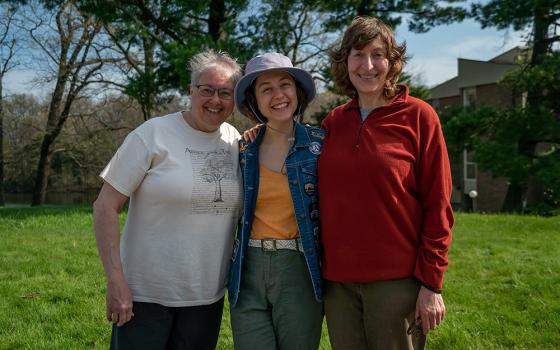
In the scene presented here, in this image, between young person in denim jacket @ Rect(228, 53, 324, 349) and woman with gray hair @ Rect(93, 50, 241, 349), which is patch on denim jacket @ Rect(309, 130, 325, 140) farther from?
woman with gray hair @ Rect(93, 50, 241, 349)

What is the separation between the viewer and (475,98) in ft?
81.1

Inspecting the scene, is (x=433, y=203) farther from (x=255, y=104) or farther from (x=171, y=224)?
(x=171, y=224)

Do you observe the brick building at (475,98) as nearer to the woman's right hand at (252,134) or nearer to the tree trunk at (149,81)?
the tree trunk at (149,81)


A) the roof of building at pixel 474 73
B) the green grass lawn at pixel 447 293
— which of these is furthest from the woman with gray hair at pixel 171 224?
the roof of building at pixel 474 73

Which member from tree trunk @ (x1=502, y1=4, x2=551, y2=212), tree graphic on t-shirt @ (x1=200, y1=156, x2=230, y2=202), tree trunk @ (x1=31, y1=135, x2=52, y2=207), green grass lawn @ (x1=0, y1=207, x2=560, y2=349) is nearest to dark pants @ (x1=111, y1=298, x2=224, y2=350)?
tree graphic on t-shirt @ (x1=200, y1=156, x2=230, y2=202)

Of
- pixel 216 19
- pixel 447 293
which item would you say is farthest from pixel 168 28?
pixel 447 293

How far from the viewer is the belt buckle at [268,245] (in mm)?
2629

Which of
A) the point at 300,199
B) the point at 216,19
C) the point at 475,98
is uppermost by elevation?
the point at 216,19

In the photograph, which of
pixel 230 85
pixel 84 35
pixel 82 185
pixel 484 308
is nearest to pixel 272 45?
pixel 84 35

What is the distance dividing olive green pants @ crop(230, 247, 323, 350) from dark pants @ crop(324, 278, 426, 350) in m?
0.16

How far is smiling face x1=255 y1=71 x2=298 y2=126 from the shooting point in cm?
276

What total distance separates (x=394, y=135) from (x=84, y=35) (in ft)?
82.9

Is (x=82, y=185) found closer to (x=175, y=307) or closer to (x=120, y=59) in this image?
(x=120, y=59)

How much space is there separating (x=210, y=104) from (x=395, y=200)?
3.58ft
